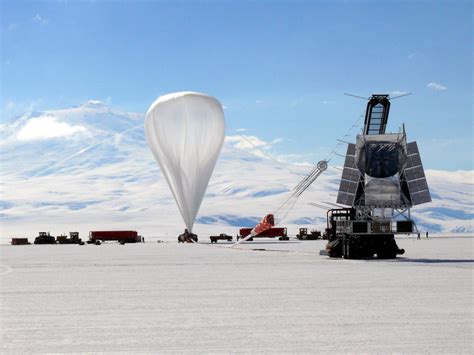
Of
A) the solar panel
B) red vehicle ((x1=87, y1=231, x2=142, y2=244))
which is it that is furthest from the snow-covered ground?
red vehicle ((x1=87, y1=231, x2=142, y2=244))

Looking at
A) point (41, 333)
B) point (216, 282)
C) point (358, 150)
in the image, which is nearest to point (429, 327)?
point (41, 333)

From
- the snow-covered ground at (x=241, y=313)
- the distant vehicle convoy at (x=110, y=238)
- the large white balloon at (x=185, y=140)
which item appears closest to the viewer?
the snow-covered ground at (x=241, y=313)

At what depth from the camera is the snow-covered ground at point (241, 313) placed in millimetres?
16781

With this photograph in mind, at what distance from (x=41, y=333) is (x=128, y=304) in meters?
6.12

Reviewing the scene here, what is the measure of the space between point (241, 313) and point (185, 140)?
80744 millimetres

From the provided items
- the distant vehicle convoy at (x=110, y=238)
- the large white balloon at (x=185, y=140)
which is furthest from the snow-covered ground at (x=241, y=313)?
the distant vehicle convoy at (x=110, y=238)

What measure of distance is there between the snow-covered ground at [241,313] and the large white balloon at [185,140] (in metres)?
64.4

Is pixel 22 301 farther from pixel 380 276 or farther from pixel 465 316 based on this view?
pixel 380 276

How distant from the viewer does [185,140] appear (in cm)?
10181

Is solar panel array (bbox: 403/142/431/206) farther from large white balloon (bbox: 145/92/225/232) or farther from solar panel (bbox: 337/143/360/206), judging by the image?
large white balloon (bbox: 145/92/225/232)

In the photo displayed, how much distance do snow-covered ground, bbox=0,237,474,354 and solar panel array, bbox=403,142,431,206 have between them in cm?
1396

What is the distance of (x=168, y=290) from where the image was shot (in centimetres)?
2936

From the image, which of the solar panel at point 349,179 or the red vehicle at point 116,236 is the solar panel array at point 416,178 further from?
the red vehicle at point 116,236

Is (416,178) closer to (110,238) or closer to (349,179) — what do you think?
(349,179)
